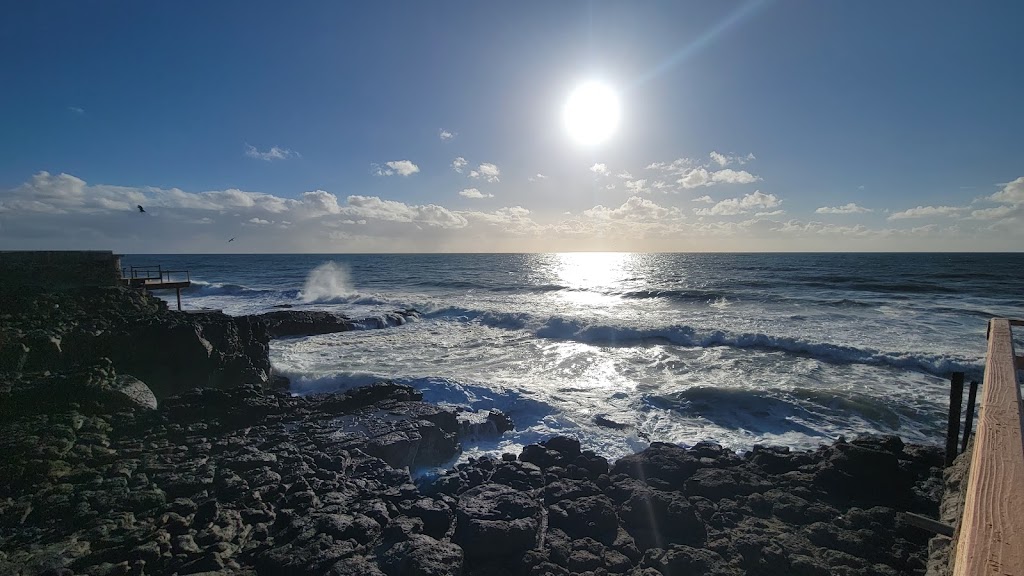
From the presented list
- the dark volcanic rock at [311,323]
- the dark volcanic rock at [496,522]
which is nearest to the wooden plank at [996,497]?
the dark volcanic rock at [496,522]

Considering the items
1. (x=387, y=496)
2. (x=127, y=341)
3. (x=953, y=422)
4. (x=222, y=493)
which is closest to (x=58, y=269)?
(x=127, y=341)

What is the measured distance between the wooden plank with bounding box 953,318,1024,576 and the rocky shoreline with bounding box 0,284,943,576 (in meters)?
5.43

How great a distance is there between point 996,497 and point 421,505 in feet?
24.7

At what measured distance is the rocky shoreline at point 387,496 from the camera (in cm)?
646

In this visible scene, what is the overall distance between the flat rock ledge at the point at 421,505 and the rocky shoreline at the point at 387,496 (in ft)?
0.10

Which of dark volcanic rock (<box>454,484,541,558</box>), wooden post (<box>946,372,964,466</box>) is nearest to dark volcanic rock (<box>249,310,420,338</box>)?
dark volcanic rock (<box>454,484,541,558</box>)

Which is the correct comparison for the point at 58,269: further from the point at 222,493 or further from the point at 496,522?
the point at 496,522

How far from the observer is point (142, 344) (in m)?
13.8

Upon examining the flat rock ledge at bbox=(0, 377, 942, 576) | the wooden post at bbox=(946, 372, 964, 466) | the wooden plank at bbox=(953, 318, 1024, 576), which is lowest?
the flat rock ledge at bbox=(0, 377, 942, 576)

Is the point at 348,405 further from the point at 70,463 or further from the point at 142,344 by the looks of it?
the point at 142,344

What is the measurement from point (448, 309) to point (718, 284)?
29.6 meters

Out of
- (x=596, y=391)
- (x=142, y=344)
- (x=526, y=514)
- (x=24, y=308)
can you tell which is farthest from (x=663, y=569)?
(x=24, y=308)

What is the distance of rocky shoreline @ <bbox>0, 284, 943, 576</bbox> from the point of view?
646cm

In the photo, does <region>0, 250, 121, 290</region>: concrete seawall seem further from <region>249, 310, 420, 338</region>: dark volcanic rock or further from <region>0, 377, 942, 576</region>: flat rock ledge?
<region>0, 377, 942, 576</region>: flat rock ledge
